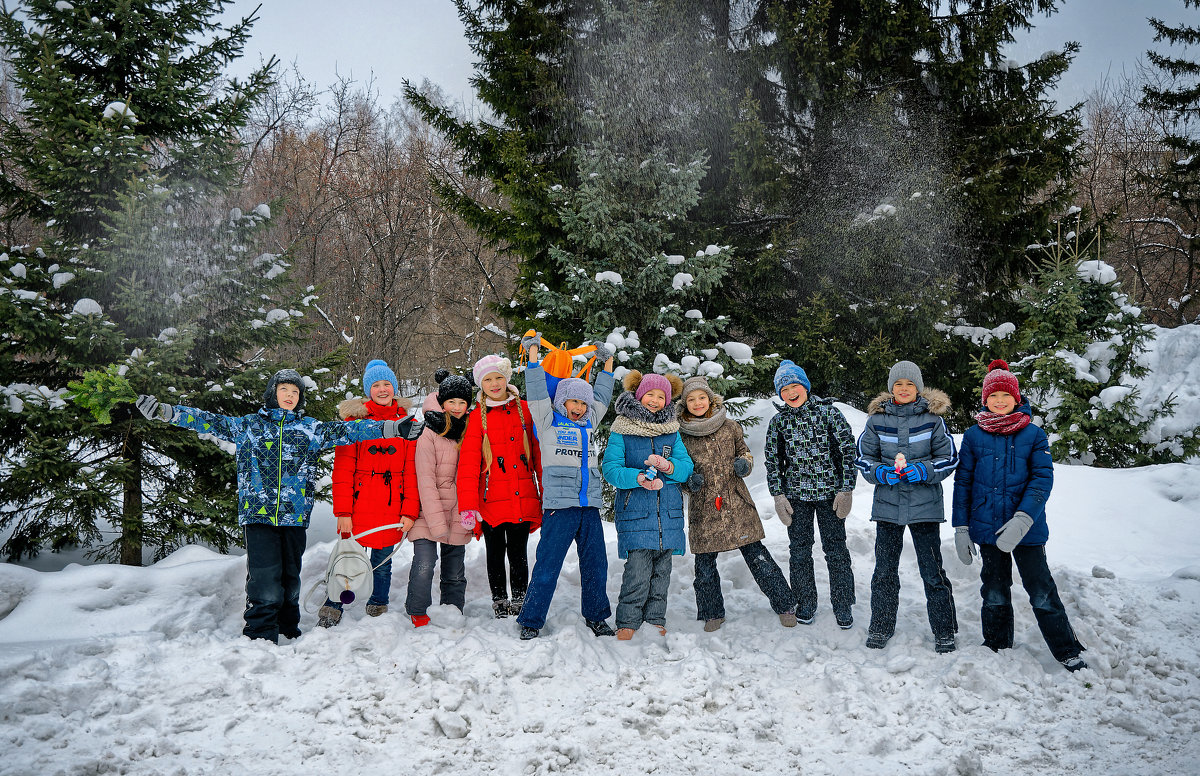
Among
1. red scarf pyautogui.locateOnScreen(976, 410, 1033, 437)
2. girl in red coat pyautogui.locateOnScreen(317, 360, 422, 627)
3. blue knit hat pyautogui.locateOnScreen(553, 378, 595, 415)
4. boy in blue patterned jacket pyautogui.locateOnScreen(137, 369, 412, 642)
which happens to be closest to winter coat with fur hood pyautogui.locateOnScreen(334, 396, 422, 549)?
girl in red coat pyautogui.locateOnScreen(317, 360, 422, 627)

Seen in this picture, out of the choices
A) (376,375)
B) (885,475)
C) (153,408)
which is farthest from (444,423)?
(885,475)

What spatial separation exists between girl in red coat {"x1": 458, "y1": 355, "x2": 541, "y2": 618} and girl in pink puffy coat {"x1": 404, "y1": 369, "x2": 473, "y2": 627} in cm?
16

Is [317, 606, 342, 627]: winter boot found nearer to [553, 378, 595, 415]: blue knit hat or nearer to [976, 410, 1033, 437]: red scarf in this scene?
[553, 378, 595, 415]: blue knit hat

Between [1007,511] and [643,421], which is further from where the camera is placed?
[643,421]

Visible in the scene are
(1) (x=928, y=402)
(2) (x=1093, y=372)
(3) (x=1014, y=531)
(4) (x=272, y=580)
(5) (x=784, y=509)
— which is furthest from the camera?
(2) (x=1093, y=372)

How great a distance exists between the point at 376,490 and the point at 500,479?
967mm

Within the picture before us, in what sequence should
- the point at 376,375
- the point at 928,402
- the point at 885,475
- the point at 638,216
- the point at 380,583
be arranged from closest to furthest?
the point at 885,475
the point at 928,402
the point at 380,583
the point at 376,375
the point at 638,216

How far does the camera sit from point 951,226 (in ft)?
35.1

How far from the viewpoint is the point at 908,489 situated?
16.2 ft

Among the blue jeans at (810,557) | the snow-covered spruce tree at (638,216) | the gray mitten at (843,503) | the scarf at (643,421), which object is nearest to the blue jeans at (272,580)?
the scarf at (643,421)

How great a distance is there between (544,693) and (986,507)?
324 cm

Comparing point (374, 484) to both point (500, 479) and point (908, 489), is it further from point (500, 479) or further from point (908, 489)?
point (908, 489)

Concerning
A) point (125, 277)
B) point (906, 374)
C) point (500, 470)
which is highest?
point (125, 277)

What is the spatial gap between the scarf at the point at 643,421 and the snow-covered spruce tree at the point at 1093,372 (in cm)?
671
